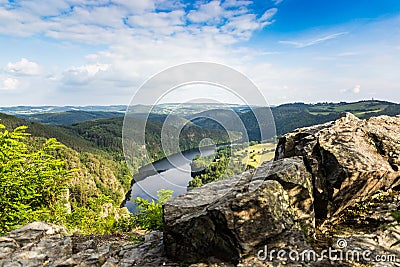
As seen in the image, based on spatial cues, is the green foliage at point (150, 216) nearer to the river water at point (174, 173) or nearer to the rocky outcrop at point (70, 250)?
the river water at point (174, 173)

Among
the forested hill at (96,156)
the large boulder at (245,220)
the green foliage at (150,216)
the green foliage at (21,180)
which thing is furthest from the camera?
the forested hill at (96,156)

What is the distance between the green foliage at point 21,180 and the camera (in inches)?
304

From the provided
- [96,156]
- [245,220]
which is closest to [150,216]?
[245,220]

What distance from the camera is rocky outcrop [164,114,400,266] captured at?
220 inches

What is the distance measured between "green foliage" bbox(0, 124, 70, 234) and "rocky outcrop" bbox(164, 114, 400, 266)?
463 cm

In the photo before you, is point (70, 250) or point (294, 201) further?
point (70, 250)

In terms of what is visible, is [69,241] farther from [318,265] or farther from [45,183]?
[318,265]

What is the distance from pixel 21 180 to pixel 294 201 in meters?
7.83

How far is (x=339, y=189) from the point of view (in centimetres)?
661

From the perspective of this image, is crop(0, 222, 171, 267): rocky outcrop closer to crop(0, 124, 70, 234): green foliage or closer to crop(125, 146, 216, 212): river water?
crop(0, 124, 70, 234): green foliage

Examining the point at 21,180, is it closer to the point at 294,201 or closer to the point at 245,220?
the point at 245,220

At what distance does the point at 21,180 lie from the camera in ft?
25.9

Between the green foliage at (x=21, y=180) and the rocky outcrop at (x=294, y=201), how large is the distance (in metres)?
4.63

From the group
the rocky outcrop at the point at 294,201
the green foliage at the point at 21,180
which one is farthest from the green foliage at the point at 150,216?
the green foliage at the point at 21,180
